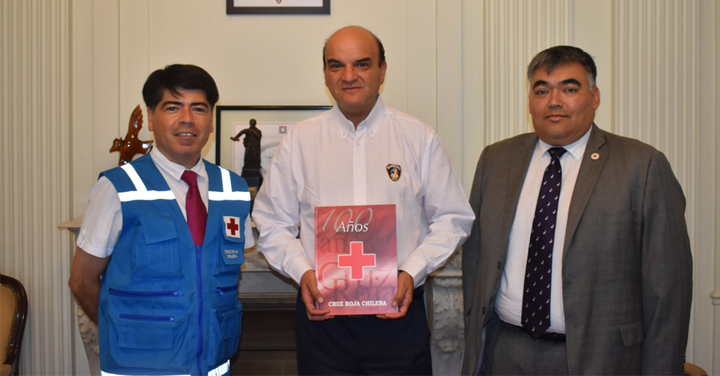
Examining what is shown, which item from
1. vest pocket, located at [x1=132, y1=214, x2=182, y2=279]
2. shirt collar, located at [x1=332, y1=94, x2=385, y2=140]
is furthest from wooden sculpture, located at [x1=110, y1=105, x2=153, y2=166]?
shirt collar, located at [x1=332, y1=94, x2=385, y2=140]

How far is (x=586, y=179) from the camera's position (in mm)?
1466

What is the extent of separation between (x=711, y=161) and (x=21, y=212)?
3589 mm

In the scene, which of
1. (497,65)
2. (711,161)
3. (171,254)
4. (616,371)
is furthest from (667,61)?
(171,254)

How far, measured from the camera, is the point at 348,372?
5.08 ft

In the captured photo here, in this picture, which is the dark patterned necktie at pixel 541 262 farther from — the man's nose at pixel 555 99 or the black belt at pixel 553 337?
the man's nose at pixel 555 99

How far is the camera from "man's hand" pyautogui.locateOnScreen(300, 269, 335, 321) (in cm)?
144

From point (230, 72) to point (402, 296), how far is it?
180cm

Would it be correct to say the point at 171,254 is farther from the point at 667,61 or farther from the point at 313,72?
the point at 667,61

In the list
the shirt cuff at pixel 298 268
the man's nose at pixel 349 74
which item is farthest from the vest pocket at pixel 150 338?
the man's nose at pixel 349 74

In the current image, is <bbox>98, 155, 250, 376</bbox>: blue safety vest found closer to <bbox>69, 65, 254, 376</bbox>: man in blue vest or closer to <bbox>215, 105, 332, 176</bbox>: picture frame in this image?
<bbox>69, 65, 254, 376</bbox>: man in blue vest

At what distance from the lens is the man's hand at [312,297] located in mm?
1443

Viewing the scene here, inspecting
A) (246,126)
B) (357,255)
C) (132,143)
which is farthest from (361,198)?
(132,143)

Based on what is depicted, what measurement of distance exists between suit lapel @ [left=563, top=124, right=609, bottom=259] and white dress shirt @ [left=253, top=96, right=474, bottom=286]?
321mm

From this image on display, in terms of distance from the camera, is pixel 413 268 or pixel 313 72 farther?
pixel 313 72
